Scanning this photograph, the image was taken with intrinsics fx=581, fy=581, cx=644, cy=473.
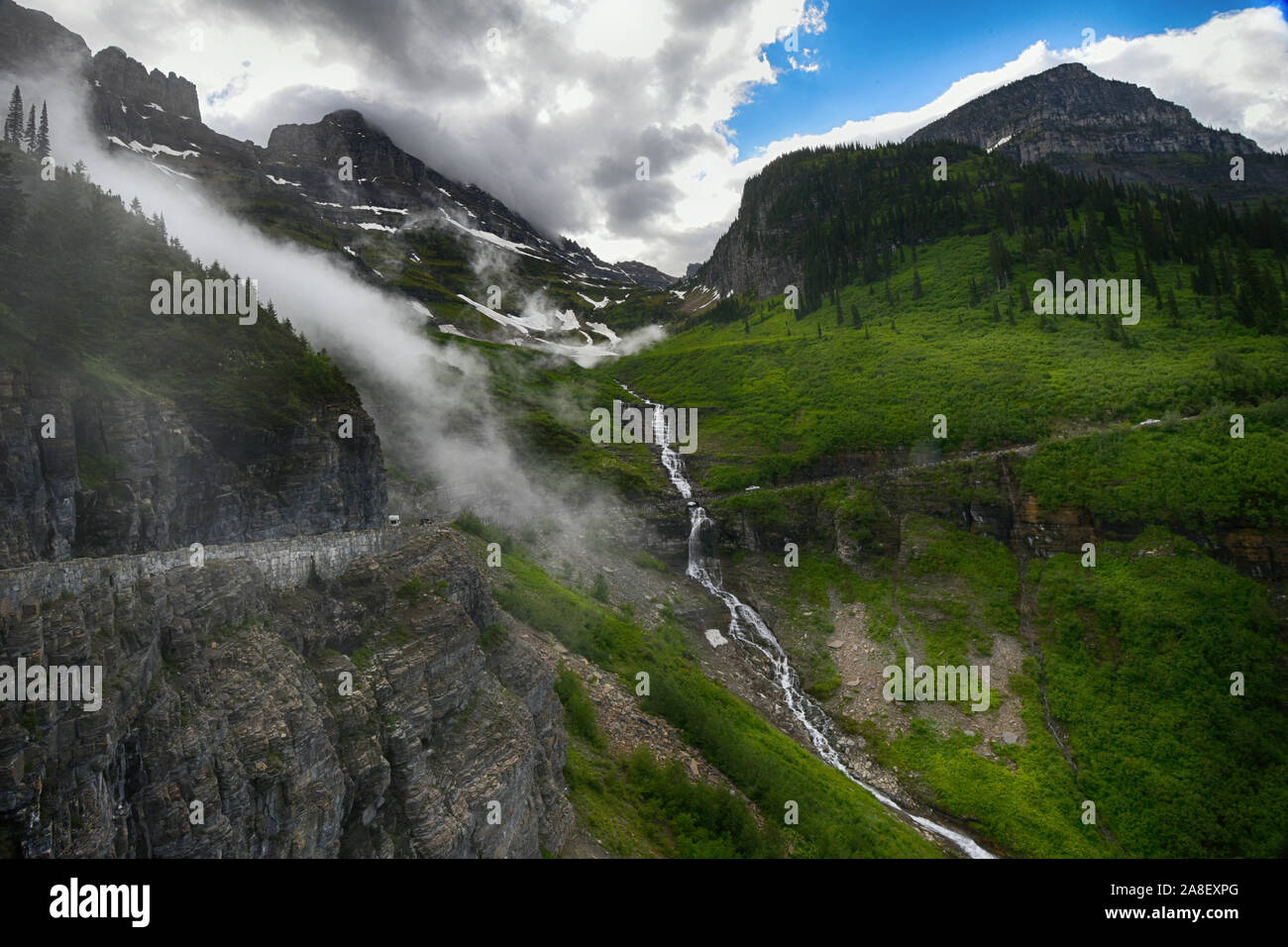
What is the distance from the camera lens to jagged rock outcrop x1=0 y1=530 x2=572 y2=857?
30.5 feet

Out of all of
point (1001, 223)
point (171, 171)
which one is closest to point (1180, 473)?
point (1001, 223)

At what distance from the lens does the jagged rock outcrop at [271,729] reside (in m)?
9.30

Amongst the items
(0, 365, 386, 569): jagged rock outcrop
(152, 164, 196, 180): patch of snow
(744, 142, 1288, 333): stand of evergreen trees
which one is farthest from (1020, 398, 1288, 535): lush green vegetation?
(152, 164, 196, 180): patch of snow

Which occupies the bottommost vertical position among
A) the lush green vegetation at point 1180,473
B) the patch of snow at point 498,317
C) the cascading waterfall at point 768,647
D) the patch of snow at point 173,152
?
the cascading waterfall at point 768,647

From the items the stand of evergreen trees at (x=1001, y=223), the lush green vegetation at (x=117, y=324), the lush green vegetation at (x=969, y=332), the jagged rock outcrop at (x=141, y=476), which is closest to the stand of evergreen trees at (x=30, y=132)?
the lush green vegetation at (x=117, y=324)

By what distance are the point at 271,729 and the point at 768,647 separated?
150 feet

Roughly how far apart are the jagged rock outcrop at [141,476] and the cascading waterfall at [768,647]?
35.1 meters

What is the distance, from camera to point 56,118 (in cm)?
12988

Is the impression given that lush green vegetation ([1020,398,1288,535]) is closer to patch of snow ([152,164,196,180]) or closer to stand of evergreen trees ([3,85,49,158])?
stand of evergreen trees ([3,85,49,158])

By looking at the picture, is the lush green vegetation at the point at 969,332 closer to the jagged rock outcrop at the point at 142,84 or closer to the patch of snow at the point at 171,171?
the patch of snow at the point at 171,171

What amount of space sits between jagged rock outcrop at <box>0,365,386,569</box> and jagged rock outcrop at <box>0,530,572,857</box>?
40.2 ft

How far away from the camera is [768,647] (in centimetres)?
5241

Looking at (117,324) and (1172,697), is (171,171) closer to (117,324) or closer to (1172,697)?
(117,324)

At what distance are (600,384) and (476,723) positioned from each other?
355ft
